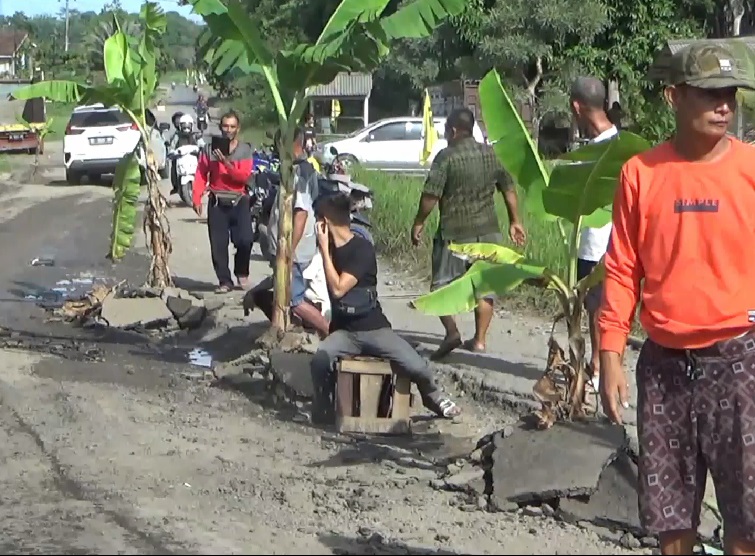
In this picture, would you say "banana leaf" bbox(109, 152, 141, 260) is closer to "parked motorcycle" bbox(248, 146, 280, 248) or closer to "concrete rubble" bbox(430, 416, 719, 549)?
"parked motorcycle" bbox(248, 146, 280, 248)

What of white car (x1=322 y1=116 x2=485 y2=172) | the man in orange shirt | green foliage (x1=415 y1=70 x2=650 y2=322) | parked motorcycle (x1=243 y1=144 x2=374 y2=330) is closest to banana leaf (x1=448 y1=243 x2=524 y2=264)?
green foliage (x1=415 y1=70 x2=650 y2=322)

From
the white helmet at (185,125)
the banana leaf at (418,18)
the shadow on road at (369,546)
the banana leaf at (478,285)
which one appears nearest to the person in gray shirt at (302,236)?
the banana leaf at (418,18)

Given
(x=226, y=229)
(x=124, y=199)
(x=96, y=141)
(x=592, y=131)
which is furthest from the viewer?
(x=96, y=141)

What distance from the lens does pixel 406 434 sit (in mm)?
8367

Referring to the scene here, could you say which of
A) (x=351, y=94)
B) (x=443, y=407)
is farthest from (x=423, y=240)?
(x=351, y=94)

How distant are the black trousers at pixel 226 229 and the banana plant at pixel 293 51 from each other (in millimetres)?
3537

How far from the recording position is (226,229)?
1438cm

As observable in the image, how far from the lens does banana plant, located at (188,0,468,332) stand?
978cm

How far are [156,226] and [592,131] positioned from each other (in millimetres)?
6696

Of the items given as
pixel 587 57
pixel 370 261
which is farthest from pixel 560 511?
pixel 587 57

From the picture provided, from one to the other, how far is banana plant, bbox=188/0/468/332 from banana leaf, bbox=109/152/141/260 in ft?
9.03

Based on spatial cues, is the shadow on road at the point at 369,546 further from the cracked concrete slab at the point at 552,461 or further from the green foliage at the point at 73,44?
the green foliage at the point at 73,44

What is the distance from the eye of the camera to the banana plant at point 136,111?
42.2 feet

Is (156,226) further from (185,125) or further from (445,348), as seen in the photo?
(185,125)
